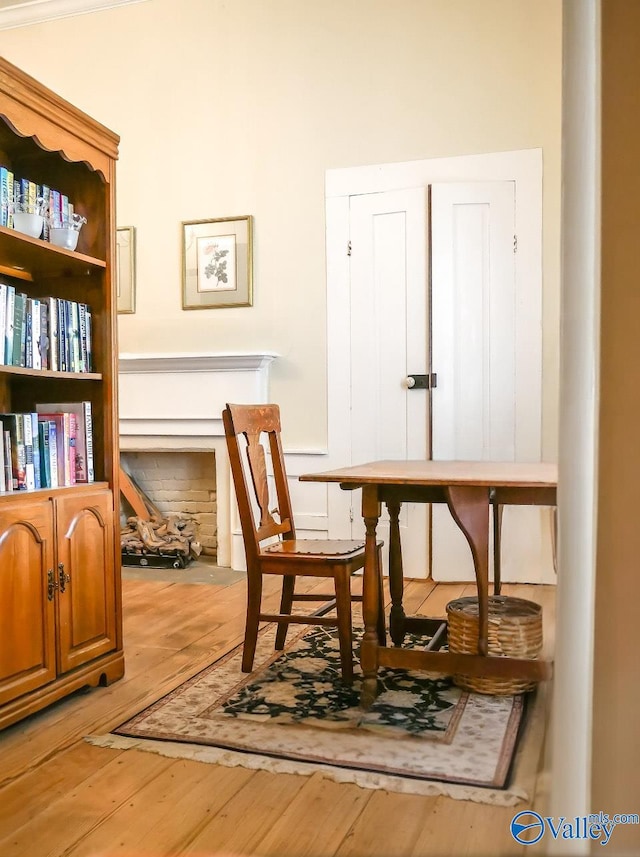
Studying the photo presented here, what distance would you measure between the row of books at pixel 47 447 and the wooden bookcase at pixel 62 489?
60 millimetres

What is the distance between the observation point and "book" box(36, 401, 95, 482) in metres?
2.60

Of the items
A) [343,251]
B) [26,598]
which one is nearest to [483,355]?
[343,251]

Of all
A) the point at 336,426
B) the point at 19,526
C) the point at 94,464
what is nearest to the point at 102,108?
the point at 336,426

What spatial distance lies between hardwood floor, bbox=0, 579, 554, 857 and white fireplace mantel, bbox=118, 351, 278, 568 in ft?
7.63

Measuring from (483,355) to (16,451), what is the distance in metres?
2.62

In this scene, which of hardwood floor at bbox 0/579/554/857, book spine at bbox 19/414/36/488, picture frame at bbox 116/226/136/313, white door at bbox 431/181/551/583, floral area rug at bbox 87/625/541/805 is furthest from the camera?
picture frame at bbox 116/226/136/313

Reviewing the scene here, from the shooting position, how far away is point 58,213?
254 cm

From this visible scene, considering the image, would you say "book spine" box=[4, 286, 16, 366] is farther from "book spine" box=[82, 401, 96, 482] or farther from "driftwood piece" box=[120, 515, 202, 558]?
"driftwood piece" box=[120, 515, 202, 558]

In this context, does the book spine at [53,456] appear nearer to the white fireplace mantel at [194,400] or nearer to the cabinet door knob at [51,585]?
the cabinet door knob at [51,585]

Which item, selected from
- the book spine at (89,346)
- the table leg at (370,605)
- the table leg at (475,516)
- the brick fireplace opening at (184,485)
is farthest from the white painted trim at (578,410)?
the brick fireplace opening at (184,485)

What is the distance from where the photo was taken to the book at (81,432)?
2604 millimetres

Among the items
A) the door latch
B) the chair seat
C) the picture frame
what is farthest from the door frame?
the chair seat

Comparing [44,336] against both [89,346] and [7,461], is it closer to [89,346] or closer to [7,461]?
[89,346]

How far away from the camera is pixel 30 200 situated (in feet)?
7.91
